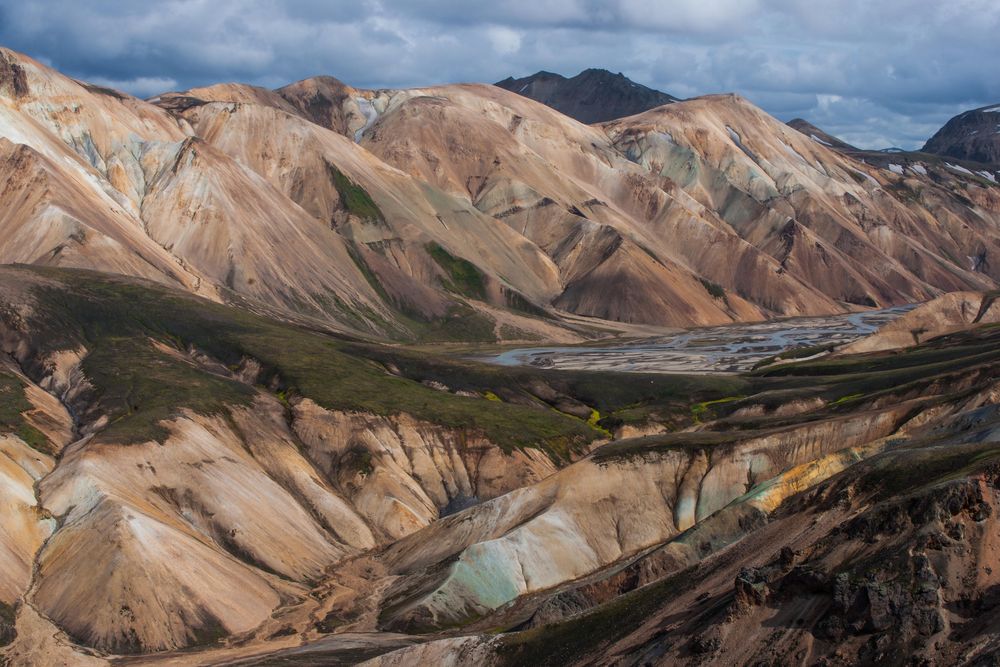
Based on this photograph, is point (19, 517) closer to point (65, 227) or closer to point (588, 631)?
point (588, 631)

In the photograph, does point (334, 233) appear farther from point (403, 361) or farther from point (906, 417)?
point (906, 417)

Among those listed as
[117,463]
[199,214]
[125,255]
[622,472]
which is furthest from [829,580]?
[199,214]

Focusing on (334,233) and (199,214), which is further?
(334,233)

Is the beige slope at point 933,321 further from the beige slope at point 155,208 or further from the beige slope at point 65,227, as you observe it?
the beige slope at point 65,227

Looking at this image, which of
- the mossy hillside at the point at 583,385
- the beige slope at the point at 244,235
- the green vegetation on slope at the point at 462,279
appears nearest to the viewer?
the mossy hillside at the point at 583,385

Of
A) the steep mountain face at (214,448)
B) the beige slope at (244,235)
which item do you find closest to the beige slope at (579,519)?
the steep mountain face at (214,448)

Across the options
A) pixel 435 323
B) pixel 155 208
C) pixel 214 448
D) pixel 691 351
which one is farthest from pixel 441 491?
pixel 155 208

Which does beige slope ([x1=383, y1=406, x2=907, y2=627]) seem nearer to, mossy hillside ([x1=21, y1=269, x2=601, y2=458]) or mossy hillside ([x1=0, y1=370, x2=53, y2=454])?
mossy hillside ([x1=21, y1=269, x2=601, y2=458])
